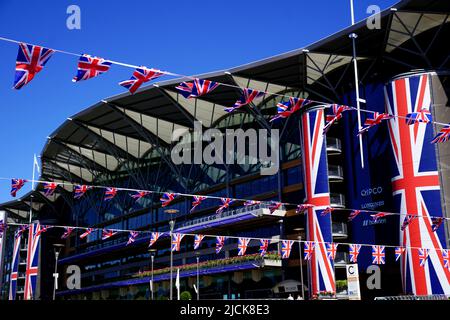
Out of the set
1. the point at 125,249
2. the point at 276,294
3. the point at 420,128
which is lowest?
the point at 276,294

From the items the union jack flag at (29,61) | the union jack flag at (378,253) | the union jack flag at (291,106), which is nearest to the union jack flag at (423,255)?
the union jack flag at (378,253)

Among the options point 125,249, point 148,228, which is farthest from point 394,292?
point 125,249

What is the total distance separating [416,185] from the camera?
45.5 meters

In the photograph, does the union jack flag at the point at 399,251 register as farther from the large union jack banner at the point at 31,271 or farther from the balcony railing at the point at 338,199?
the large union jack banner at the point at 31,271

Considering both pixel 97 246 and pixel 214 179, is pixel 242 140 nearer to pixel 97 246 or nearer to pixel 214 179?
pixel 214 179

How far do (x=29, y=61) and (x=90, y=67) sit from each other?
1904 millimetres

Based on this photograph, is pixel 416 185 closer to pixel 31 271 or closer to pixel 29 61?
pixel 29 61

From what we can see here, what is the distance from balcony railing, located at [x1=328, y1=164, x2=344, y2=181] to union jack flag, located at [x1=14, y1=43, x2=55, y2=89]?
42.6 metres

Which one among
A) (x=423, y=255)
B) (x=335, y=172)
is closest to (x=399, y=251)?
(x=423, y=255)

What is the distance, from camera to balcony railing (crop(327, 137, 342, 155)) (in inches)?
2175

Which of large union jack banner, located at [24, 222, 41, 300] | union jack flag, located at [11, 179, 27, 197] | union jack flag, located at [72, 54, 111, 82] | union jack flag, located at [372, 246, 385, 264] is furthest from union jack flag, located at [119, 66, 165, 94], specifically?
large union jack banner, located at [24, 222, 41, 300]
